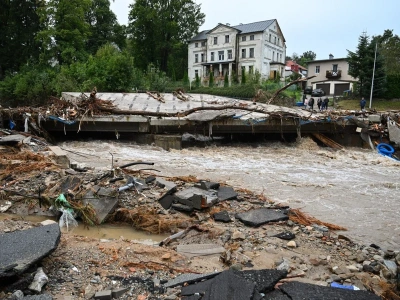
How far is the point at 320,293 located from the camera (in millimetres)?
3158

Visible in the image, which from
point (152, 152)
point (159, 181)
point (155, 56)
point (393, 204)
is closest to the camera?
point (159, 181)

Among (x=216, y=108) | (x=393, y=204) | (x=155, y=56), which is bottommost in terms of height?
(x=393, y=204)

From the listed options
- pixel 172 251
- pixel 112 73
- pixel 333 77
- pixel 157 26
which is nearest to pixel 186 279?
pixel 172 251

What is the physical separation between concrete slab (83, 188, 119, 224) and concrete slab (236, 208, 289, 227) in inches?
82.3

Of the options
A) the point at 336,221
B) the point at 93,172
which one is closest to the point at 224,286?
the point at 336,221

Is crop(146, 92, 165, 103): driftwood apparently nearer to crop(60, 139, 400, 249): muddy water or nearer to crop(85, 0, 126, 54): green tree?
crop(60, 139, 400, 249): muddy water

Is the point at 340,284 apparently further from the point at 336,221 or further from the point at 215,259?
the point at 336,221

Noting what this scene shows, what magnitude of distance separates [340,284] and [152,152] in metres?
9.56

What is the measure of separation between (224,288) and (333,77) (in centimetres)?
5032

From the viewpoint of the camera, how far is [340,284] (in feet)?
12.0

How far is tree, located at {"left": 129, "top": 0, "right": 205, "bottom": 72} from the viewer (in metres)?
46.4

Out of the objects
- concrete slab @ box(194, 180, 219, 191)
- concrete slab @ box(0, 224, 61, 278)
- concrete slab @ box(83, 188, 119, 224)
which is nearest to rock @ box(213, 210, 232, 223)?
concrete slab @ box(194, 180, 219, 191)

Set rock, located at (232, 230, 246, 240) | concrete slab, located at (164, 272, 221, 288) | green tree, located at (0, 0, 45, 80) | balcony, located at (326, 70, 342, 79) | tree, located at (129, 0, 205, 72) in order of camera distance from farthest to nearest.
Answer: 1. balcony, located at (326, 70, 342, 79)
2. tree, located at (129, 0, 205, 72)
3. green tree, located at (0, 0, 45, 80)
4. rock, located at (232, 230, 246, 240)
5. concrete slab, located at (164, 272, 221, 288)

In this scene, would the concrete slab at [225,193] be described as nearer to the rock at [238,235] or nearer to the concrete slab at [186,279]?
the rock at [238,235]
